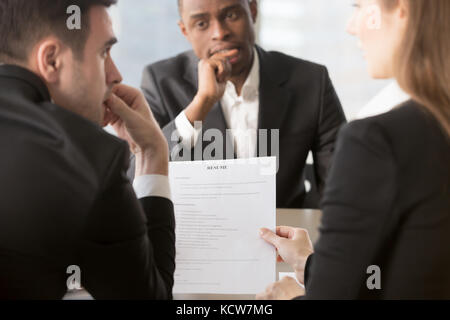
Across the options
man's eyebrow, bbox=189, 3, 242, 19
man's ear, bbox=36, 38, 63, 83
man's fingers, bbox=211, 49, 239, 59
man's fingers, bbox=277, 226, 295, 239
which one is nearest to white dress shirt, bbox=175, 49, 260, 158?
man's fingers, bbox=211, 49, 239, 59

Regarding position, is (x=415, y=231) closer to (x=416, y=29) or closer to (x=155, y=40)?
(x=416, y=29)

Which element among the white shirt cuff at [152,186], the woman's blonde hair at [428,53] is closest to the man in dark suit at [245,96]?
→ the white shirt cuff at [152,186]

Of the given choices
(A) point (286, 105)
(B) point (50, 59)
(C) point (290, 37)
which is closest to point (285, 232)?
(B) point (50, 59)

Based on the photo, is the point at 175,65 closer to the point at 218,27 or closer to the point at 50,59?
the point at 218,27

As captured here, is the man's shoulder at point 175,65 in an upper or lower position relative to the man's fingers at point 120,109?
upper

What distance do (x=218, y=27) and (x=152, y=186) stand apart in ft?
3.06

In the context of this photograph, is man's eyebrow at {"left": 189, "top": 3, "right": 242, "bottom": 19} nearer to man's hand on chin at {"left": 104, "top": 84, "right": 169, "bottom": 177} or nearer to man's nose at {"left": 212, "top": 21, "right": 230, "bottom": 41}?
man's nose at {"left": 212, "top": 21, "right": 230, "bottom": 41}

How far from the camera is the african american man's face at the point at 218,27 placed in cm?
152

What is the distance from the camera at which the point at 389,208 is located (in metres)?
0.55

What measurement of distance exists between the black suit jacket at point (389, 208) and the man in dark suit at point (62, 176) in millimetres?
268

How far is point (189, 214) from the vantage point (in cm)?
87

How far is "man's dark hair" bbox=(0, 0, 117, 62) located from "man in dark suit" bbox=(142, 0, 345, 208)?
62 cm

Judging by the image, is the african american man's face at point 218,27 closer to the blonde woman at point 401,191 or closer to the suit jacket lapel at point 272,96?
the suit jacket lapel at point 272,96

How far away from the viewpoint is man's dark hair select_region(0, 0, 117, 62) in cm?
67
